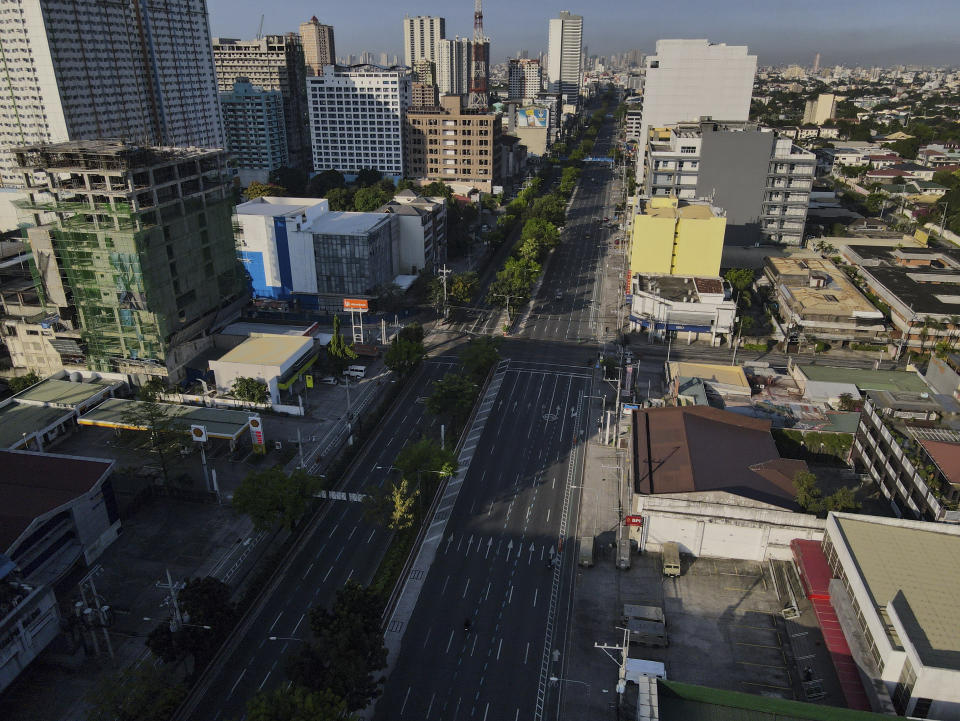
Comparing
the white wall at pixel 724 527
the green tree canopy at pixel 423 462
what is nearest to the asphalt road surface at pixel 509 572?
the green tree canopy at pixel 423 462

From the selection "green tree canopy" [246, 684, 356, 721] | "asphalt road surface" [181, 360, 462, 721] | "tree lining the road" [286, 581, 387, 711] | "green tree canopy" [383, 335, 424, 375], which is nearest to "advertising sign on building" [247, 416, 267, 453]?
"asphalt road surface" [181, 360, 462, 721]

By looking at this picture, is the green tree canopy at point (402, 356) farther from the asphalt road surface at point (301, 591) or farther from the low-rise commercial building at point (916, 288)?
the low-rise commercial building at point (916, 288)

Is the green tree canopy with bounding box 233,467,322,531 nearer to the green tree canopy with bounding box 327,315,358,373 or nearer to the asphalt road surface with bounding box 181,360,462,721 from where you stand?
the asphalt road surface with bounding box 181,360,462,721

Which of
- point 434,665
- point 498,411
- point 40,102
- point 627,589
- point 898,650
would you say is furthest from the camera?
point 40,102

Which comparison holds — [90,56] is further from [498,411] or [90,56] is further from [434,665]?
[434,665]

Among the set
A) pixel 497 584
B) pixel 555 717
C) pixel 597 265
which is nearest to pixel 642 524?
pixel 497 584

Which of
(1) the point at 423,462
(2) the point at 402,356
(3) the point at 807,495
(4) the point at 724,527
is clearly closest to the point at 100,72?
(2) the point at 402,356

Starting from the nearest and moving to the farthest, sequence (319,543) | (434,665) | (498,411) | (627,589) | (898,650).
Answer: (898,650) → (434,665) → (627,589) → (319,543) → (498,411)
